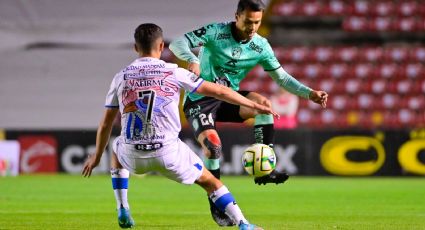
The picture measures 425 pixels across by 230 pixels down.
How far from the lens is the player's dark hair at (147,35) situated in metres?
6.10

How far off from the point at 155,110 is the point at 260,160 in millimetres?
1792

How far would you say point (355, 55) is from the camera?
23234 millimetres

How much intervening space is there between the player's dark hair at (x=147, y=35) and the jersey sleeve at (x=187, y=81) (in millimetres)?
247

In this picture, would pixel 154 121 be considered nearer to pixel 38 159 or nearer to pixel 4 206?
pixel 4 206

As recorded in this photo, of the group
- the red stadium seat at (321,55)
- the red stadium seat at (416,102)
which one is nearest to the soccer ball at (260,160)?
the red stadium seat at (416,102)

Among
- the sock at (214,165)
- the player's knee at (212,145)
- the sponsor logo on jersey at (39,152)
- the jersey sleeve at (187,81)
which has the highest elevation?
the jersey sleeve at (187,81)

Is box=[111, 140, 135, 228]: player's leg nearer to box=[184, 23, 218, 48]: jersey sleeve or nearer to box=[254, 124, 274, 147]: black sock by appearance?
box=[184, 23, 218, 48]: jersey sleeve

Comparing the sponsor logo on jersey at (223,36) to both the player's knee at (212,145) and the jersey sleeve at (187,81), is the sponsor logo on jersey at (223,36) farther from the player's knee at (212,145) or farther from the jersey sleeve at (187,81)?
the jersey sleeve at (187,81)

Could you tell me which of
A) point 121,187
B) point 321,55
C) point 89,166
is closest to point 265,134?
point 121,187

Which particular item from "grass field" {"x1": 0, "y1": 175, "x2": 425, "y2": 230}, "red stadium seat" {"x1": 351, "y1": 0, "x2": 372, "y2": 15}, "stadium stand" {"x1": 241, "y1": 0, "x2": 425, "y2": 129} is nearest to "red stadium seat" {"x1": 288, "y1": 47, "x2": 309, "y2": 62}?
"stadium stand" {"x1": 241, "y1": 0, "x2": 425, "y2": 129}

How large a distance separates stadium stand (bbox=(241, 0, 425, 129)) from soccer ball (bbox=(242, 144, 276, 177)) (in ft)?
47.7

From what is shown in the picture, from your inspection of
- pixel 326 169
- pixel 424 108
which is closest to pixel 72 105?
pixel 326 169

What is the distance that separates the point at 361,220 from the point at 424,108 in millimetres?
14977

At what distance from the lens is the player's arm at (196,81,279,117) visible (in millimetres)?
5996
